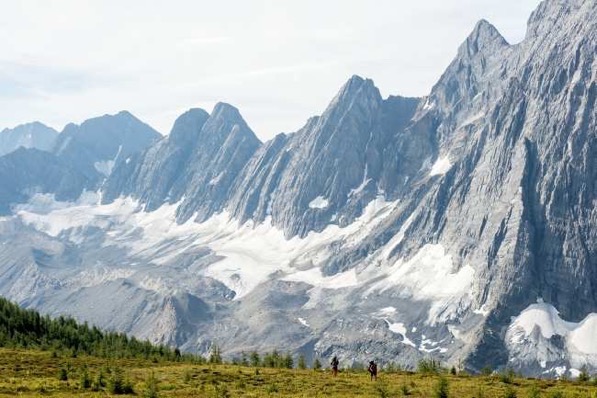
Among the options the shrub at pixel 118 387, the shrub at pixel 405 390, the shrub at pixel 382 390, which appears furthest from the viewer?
the shrub at pixel 405 390

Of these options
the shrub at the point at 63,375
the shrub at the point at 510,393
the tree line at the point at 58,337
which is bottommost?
the shrub at the point at 510,393

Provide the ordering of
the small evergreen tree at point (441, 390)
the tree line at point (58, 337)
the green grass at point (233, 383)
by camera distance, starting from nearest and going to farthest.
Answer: the small evergreen tree at point (441, 390) < the green grass at point (233, 383) < the tree line at point (58, 337)

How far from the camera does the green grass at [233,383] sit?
53.7m

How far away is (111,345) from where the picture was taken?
112 m

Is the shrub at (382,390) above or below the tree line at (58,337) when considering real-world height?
below

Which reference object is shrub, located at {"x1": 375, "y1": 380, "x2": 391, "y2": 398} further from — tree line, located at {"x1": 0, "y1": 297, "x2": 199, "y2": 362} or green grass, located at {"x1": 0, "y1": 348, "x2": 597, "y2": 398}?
tree line, located at {"x1": 0, "y1": 297, "x2": 199, "y2": 362}

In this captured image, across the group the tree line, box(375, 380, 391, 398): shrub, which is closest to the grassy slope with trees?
box(375, 380, 391, 398): shrub

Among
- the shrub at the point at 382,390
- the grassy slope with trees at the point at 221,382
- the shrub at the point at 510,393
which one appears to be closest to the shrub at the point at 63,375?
the grassy slope with trees at the point at 221,382

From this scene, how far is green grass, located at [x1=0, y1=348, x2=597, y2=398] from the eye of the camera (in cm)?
5372

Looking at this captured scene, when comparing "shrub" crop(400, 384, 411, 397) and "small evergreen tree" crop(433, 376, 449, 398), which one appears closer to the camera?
"small evergreen tree" crop(433, 376, 449, 398)

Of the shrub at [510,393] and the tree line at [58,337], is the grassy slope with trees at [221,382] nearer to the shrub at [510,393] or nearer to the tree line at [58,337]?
the shrub at [510,393]

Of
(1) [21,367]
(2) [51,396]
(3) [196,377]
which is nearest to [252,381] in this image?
(3) [196,377]

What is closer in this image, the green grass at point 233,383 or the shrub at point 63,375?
the green grass at point 233,383

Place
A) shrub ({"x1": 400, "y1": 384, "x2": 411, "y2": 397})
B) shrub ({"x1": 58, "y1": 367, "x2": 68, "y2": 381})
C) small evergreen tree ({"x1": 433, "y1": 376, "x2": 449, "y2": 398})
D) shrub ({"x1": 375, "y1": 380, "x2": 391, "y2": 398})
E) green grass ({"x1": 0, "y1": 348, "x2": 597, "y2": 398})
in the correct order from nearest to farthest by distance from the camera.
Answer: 1. small evergreen tree ({"x1": 433, "y1": 376, "x2": 449, "y2": 398})
2. shrub ({"x1": 375, "y1": 380, "x2": 391, "y2": 398})
3. green grass ({"x1": 0, "y1": 348, "x2": 597, "y2": 398})
4. shrub ({"x1": 400, "y1": 384, "x2": 411, "y2": 397})
5. shrub ({"x1": 58, "y1": 367, "x2": 68, "y2": 381})
